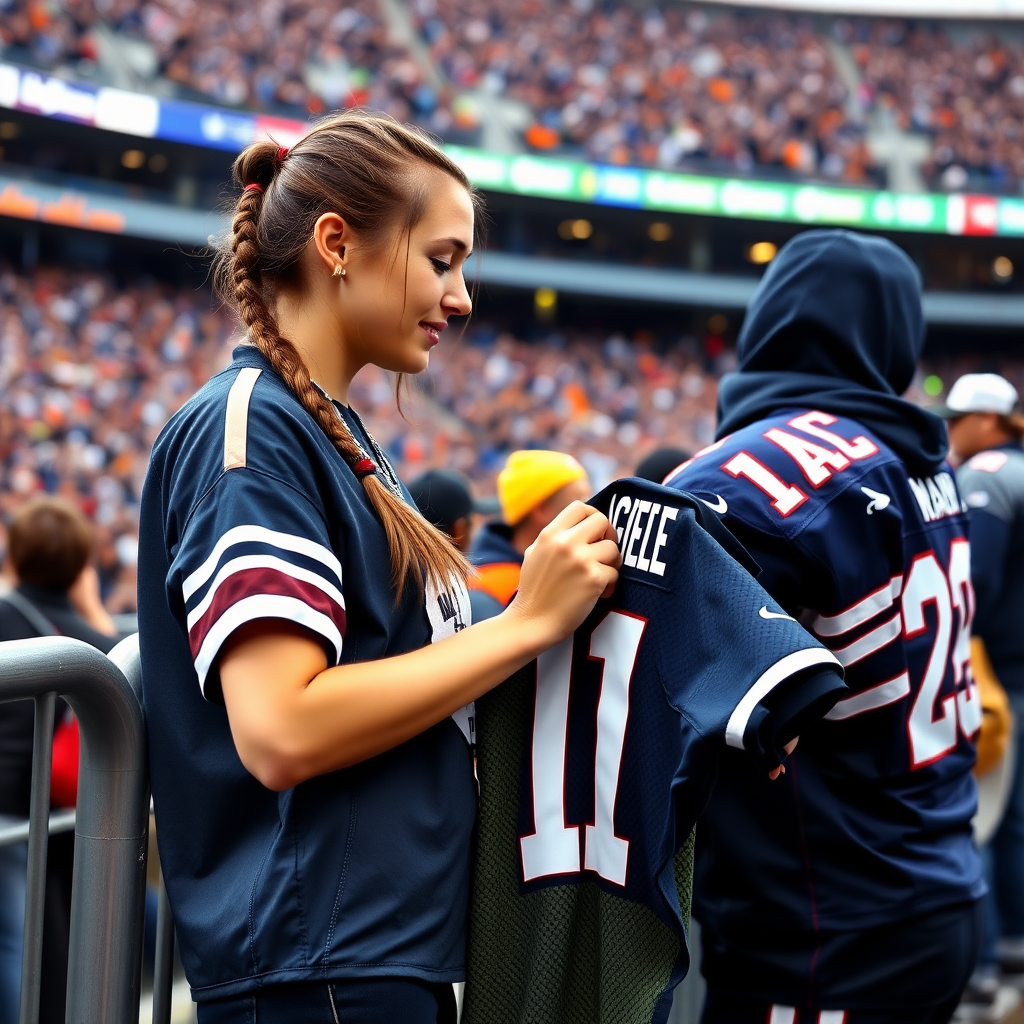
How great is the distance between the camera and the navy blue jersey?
45.5 inches

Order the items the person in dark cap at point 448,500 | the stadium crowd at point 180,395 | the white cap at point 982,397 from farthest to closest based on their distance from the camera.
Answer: the stadium crowd at point 180,395 → the white cap at point 982,397 → the person in dark cap at point 448,500

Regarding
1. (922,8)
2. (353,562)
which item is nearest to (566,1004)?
(353,562)

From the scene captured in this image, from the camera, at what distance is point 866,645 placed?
1.72 metres

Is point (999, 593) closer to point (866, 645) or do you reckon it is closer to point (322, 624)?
point (866, 645)

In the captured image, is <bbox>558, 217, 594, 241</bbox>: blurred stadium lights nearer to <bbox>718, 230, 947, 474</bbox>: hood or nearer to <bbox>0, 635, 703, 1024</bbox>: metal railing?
<bbox>718, 230, 947, 474</bbox>: hood

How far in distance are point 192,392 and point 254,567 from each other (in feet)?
54.8

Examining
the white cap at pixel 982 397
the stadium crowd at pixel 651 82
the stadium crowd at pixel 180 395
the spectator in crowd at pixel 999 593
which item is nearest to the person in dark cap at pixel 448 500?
the spectator in crowd at pixel 999 593

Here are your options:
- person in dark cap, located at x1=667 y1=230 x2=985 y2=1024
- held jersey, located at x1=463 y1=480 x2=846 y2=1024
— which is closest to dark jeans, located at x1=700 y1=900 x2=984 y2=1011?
person in dark cap, located at x1=667 y1=230 x2=985 y2=1024

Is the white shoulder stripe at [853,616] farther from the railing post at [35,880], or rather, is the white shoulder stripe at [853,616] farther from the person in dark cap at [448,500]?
the person in dark cap at [448,500]

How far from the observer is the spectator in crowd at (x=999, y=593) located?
3.82 meters

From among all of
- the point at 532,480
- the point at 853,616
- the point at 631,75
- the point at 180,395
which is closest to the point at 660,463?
the point at 532,480

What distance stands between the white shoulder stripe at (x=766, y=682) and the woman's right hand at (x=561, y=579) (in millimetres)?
209

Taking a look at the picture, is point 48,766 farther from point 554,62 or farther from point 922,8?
point 922,8

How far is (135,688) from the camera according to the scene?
1.47 m
